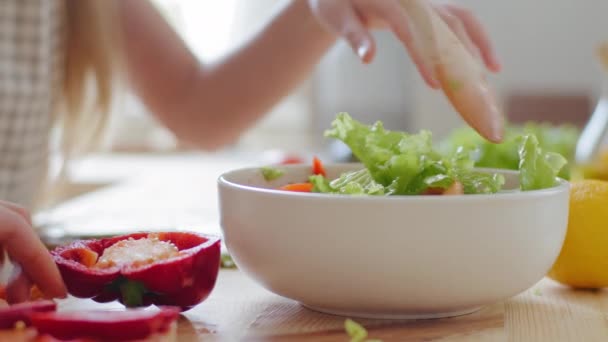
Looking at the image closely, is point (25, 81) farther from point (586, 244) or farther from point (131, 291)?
point (586, 244)

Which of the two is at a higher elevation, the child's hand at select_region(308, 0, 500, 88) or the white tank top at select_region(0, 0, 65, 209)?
the child's hand at select_region(308, 0, 500, 88)

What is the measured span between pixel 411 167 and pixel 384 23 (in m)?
0.25

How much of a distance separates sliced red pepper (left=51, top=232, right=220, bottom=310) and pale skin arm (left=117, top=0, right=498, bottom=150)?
0.79m

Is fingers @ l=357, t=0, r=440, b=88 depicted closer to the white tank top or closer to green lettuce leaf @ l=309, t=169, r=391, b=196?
Result: green lettuce leaf @ l=309, t=169, r=391, b=196

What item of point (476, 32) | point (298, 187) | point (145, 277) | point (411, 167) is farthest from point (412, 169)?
point (476, 32)

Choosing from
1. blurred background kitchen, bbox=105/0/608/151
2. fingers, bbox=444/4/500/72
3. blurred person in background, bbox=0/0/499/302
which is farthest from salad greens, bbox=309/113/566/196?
blurred background kitchen, bbox=105/0/608/151

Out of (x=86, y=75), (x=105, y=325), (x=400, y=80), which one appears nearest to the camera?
(x=105, y=325)

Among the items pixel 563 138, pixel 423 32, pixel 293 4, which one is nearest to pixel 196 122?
pixel 293 4

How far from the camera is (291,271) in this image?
612 millimetres

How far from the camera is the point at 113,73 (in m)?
1.56

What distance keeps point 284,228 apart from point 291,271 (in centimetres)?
4

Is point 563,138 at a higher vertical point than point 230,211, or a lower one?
lower

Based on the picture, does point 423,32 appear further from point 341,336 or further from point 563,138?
point 563,138

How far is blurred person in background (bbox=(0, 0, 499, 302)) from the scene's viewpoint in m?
1.48
